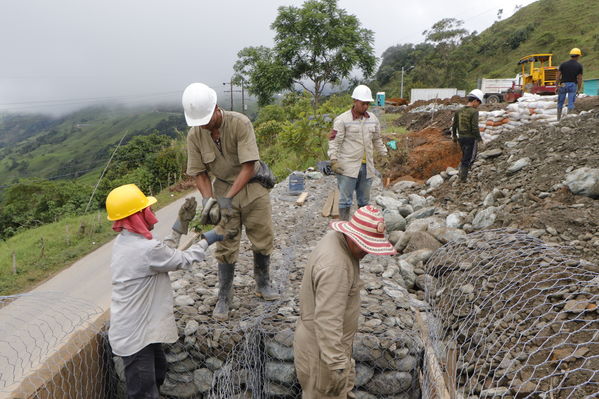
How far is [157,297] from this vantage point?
242cm

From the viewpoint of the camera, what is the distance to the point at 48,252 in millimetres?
12062

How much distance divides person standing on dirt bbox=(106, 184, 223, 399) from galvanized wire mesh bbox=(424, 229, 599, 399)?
1.84m

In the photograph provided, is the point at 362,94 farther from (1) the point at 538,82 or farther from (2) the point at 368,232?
(1) the point at 538,82

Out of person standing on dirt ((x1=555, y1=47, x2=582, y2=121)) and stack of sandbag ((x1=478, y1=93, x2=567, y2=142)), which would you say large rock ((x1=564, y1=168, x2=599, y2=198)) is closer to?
person standing on dirt ((x1=555, y1=47, x2=582, y2=121))

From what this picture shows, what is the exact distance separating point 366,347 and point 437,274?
5.57 feet

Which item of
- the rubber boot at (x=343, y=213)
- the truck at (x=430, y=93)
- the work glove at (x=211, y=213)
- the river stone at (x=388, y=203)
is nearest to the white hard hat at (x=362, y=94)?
the rubber boot at (x=343, y=213)

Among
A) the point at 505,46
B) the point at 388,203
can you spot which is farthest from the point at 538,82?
the point at 505,46

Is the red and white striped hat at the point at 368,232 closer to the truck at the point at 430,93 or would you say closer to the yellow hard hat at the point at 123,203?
the yellow hard hat at the point at 123,203

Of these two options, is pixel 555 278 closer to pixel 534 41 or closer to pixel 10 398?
pixel 10 398

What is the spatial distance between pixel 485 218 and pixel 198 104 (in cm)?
400

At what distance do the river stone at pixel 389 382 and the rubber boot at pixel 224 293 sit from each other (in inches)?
49.8

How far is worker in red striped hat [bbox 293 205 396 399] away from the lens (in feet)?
5.88

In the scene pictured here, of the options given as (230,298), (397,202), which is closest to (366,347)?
(230,298)

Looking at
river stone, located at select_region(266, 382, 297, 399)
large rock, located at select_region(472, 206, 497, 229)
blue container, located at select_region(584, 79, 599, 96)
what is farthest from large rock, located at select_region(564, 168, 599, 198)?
blue container, located at select_region(584, 79, 599, 96)
